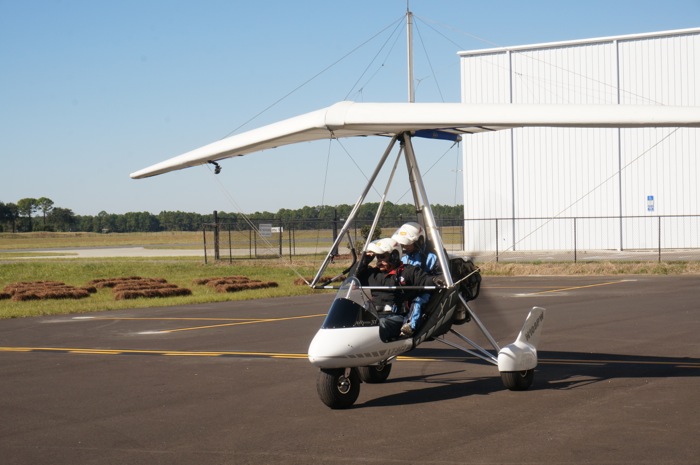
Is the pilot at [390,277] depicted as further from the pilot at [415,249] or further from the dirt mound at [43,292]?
the dirt mound at [43,292]

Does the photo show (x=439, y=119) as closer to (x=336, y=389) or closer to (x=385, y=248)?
(x=385, y=248)

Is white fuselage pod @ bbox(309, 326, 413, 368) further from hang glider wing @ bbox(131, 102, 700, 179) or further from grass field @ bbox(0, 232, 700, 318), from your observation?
grass field @ bbox(0, 232, 700, 318)

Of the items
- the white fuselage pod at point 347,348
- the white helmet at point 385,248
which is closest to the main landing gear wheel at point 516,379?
the white fuselage pod at point 347,348

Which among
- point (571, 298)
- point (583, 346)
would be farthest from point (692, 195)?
point (583, 346)

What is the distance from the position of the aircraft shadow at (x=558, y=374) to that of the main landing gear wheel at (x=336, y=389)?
225 mm

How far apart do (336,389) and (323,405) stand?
0.40m

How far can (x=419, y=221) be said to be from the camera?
11797 millimetres

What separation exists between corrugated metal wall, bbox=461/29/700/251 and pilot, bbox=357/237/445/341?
32862 millimetres

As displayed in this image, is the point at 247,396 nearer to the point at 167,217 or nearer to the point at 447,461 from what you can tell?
the point at 447,461

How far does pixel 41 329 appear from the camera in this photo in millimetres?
18547

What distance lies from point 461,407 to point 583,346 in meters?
5.28

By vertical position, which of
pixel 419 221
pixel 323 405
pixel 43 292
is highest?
pixel 419 221

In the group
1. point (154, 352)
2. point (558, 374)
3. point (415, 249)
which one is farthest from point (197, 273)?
point (558, 374)

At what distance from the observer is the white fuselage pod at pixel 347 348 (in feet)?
31.1
